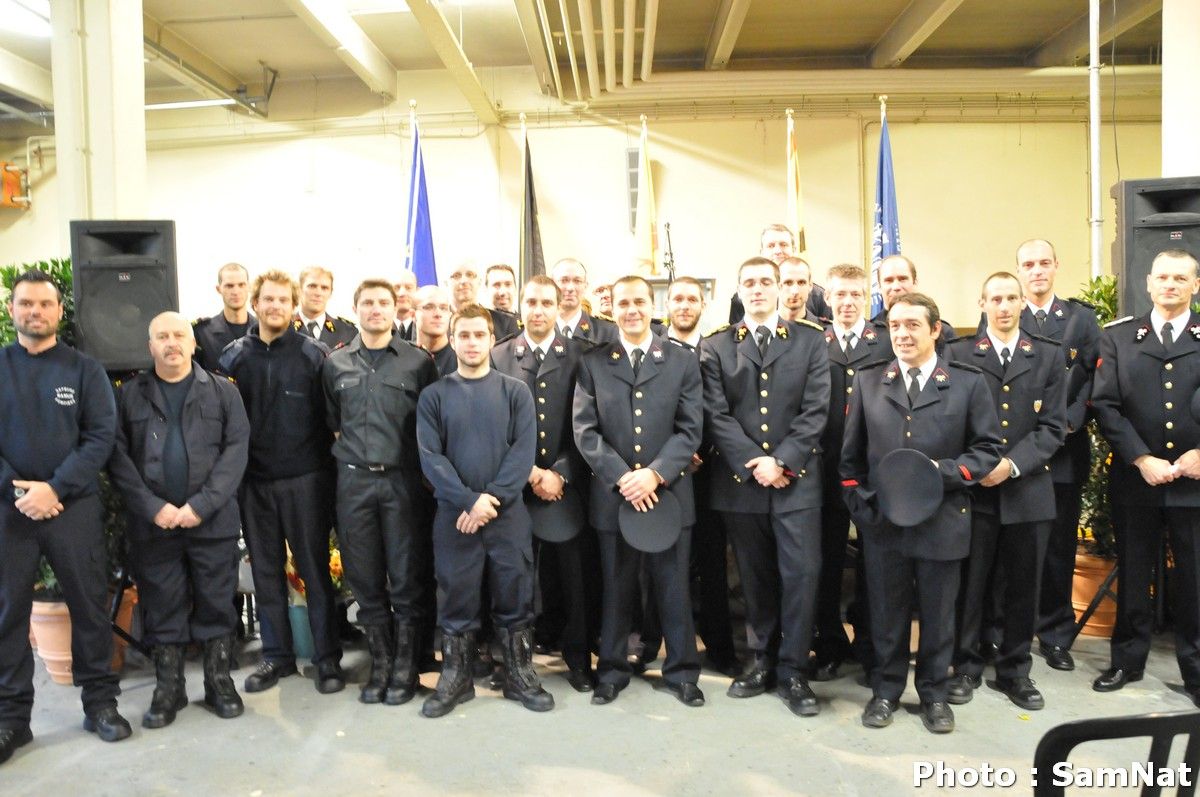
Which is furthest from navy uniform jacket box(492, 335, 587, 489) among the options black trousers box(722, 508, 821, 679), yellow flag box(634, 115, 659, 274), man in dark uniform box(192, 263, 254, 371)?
yellow flag box(634, 115, 659, 274)

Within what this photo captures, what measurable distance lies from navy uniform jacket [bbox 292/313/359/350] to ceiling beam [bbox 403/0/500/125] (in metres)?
2.71

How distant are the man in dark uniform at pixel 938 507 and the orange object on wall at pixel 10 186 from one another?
10.8 m

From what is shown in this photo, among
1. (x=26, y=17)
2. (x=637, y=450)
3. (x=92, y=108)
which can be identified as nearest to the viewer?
(x=637, y=450)

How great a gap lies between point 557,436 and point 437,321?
2.70 ft

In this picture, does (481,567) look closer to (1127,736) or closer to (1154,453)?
(1127,736)

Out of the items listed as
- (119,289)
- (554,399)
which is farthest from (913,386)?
(119,289)

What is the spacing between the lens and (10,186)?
10273mm

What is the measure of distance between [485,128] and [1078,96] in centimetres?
631

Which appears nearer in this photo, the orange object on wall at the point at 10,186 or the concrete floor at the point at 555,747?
the concrete floor at the point at 555,747

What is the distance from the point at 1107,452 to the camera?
427 centimetres

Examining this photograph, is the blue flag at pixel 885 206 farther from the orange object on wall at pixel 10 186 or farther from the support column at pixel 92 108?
the orange object on wall at pixel 10 186

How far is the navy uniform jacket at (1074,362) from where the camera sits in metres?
3.81

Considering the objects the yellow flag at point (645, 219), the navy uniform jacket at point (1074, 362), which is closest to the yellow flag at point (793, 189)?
the yellow flag at point (645, 219)

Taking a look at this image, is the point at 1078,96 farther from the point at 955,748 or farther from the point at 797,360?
the point at 955,748
